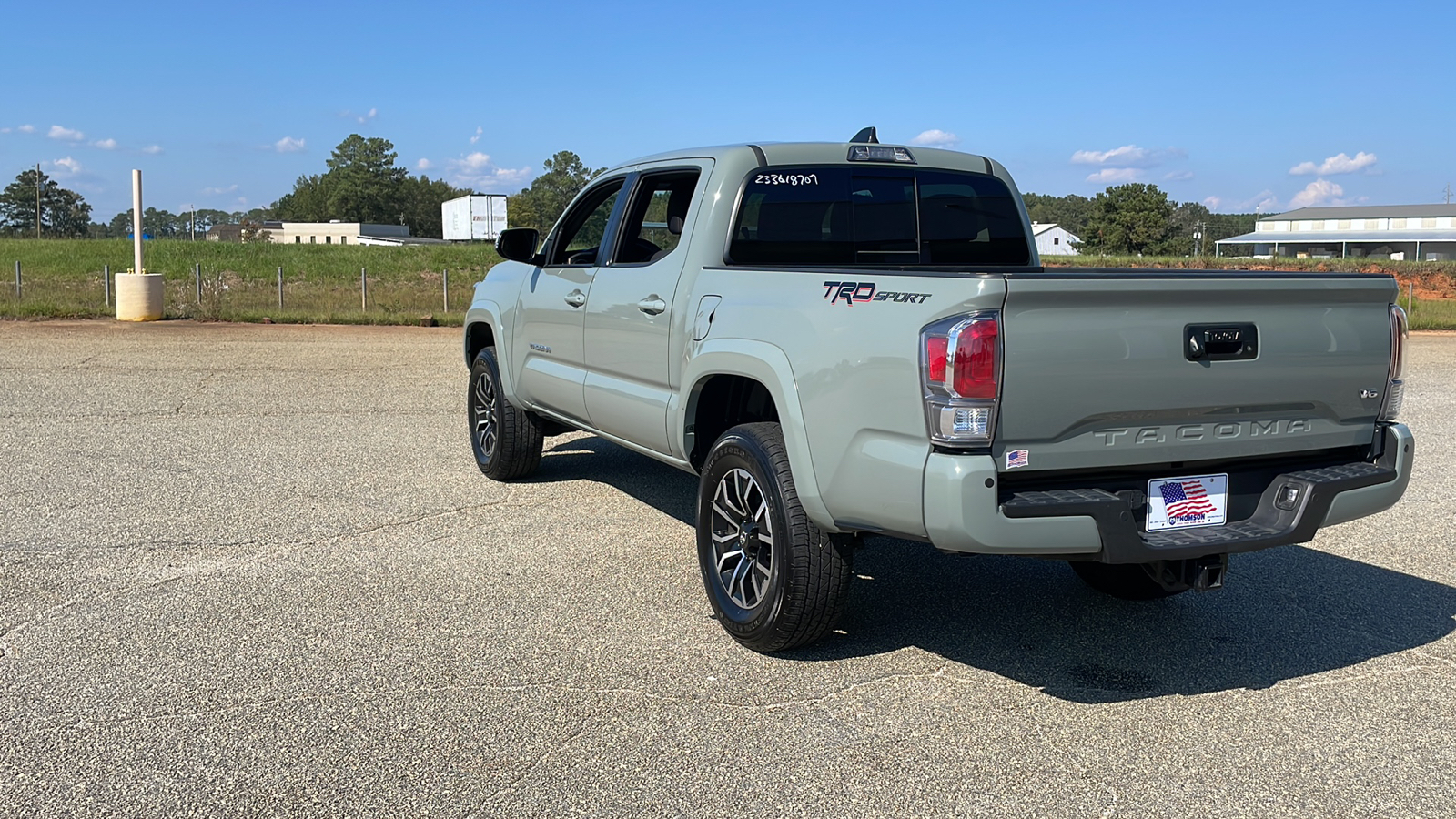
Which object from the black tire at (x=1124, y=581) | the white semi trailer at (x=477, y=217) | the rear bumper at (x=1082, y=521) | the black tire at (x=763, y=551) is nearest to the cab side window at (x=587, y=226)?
the black tire at (x=763, y=551)

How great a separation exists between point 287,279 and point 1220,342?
3938 centimetres

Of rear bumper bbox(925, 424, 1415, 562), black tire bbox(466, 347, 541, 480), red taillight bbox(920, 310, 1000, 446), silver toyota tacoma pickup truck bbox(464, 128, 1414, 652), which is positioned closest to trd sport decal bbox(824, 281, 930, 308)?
silver toyota tacoma pickup truck bbox(464, 128, 1414, 652)

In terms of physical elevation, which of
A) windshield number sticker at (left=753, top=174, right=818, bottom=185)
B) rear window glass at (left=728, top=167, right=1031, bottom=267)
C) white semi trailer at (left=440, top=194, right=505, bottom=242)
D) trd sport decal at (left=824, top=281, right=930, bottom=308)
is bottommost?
trd sport decal at (left=824, top=281, right=930, bottom=308)

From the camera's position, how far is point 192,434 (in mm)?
9281

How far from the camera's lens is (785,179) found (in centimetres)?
539

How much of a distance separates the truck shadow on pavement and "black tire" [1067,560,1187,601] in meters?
0.05

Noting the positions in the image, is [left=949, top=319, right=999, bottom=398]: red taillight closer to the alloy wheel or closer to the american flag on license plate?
the american flag on license plate

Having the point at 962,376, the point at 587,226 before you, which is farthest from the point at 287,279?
the point at 962,376

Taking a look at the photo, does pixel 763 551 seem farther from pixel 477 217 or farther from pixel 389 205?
pixel 389 205

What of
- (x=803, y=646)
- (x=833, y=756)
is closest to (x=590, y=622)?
(x=803, y=646)

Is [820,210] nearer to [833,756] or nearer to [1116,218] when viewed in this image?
[833,756]

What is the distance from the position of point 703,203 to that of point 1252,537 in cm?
263

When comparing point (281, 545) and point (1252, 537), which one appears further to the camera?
point (281, 545)

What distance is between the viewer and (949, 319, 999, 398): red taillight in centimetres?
356
